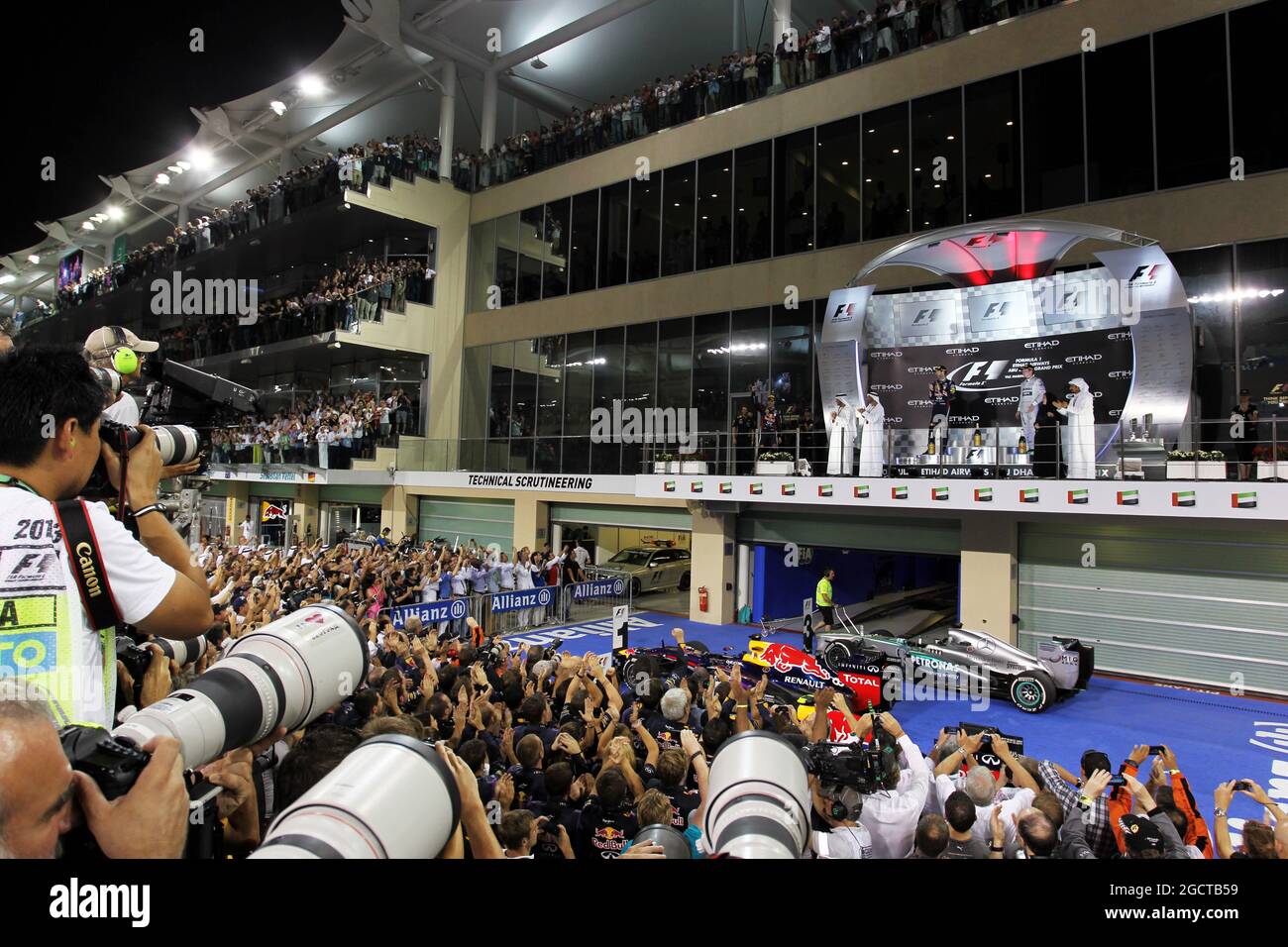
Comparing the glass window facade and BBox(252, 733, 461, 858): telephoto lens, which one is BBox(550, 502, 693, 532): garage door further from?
BBox(252, 733, 461, 858): telephoto lens

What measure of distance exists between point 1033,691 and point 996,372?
22.3 feet

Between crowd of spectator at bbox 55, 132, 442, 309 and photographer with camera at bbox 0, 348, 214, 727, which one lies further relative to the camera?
crowd of spectator at bbox 55, 132, 442, 309

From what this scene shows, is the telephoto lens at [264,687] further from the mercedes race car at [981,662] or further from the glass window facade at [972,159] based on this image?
the glass window facade at [972,159]

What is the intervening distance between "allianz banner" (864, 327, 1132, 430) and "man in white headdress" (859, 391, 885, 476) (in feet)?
3.41

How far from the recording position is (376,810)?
4.69ft

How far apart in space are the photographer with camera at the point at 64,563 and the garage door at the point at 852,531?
1577cm

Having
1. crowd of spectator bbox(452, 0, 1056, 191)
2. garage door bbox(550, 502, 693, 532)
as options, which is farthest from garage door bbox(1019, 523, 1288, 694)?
crowd of spectator bbox(452, 0, 1056, 191)

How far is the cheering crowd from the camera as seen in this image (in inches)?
116

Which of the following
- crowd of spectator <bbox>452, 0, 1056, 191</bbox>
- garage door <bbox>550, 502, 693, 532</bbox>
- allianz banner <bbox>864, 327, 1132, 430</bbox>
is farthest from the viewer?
garage door <bbox>550, 502, 693, 532</bbox>

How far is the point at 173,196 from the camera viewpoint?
126 ft

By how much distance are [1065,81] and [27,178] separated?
17.7 meters

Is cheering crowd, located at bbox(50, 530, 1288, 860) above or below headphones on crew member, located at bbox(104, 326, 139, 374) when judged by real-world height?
below
